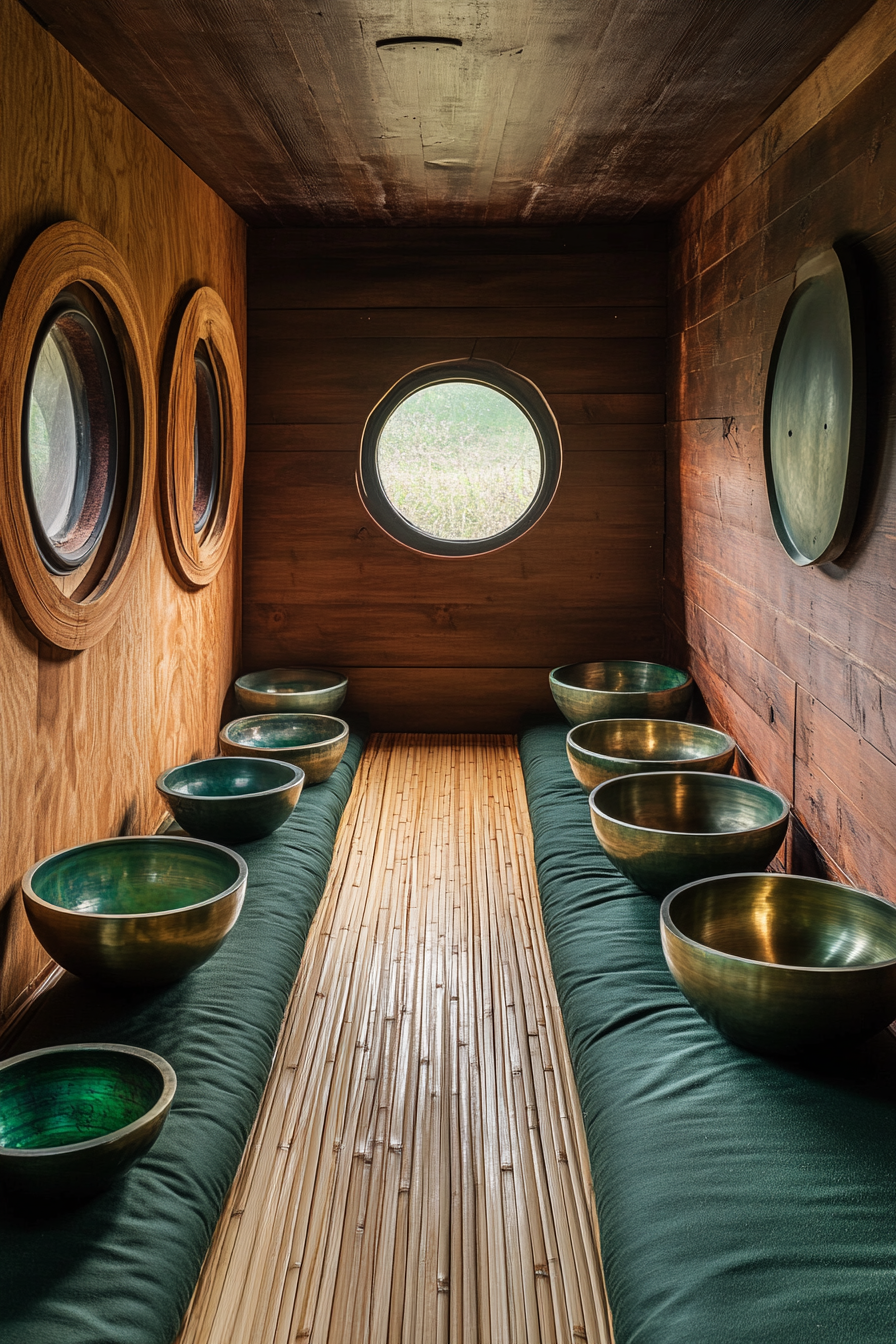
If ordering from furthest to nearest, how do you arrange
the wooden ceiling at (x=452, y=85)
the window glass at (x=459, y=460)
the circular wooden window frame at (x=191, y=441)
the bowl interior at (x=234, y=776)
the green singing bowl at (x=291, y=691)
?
the window glass at (x=459, y=460) → the green singing bowl at (x=291, y=691) → the bowl interior at (x=234, y=776) → the circular wooden window frame at (x=191, y=441) → the wooden ceiling at (x=452, y=85)

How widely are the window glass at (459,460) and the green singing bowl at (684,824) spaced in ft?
5.49

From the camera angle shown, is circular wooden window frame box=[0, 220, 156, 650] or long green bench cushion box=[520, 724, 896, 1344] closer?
long green bench cushion box=[520, 724, 896, 1344]

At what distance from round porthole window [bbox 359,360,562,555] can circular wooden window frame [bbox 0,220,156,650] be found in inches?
53.8

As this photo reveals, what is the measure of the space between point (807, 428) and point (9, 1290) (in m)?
2.05

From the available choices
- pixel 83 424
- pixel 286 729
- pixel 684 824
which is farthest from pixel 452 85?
pixel 286 729

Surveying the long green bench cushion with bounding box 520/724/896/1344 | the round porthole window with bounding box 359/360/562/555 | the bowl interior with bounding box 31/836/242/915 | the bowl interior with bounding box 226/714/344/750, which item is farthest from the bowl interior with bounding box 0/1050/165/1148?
the round porthole window with bounding box 359/360/562/555

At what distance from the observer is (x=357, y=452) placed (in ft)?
12.7

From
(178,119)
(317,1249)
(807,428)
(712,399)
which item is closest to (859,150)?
(807,428)

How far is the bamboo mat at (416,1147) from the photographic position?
138 cm

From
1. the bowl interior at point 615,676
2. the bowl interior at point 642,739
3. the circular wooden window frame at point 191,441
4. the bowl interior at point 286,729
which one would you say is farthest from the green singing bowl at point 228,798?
the bowl interior at point 615,676

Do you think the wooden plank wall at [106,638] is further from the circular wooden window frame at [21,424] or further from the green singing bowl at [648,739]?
the green singing bowl at [648,739]

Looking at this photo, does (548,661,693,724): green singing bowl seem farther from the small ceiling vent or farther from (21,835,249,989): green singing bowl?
the small ceiling vent

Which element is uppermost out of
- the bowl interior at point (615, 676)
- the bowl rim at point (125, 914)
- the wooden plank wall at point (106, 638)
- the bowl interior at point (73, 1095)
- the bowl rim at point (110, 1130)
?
the wooden plank wall at point (106, 638)

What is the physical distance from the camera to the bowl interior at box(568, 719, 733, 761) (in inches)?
121
